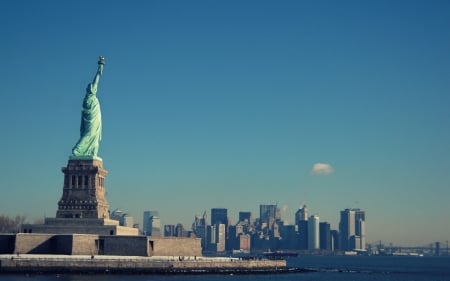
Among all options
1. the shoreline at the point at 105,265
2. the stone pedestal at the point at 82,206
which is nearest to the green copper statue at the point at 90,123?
the stone pedestal at the point at 82,206

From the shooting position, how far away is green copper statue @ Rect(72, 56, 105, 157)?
314 ft

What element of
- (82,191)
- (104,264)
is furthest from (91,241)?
(82,191)

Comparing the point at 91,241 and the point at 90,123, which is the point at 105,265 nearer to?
the point at 91,241

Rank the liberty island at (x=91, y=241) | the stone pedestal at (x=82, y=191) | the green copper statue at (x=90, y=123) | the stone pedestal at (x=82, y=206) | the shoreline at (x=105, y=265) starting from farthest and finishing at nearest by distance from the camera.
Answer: the green copper statue at (x=90, y=123)
the stone pedestal at (x=82, y=191)
the stone pedestal at (x=82, y=206)
the liberty island at (x=91, y=241)
the shoreline at (x=105, y=265)

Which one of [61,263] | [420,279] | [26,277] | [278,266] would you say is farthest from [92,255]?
[420,279]

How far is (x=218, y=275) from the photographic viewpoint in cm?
A: 8375

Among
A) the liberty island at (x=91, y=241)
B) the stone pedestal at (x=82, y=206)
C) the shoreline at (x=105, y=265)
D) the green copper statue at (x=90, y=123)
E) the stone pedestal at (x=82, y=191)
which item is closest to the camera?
the shoreline at (x=105, y=265)

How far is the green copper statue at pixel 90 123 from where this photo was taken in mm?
95625

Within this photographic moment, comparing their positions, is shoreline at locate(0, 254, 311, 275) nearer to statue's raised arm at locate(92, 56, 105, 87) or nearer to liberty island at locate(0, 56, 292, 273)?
liberty island at locate(0, 56, 292, 273)

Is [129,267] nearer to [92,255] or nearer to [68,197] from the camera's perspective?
[92,255]

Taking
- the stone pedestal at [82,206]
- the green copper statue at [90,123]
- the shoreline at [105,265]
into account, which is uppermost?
the green copper statue at [90,123]

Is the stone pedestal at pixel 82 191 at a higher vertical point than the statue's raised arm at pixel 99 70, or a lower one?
lower

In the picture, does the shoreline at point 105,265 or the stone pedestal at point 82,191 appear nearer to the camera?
the shoreline at point 105,265

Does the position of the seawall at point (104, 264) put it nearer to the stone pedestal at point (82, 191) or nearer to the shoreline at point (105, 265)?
the shoreline at point (105, 265)
